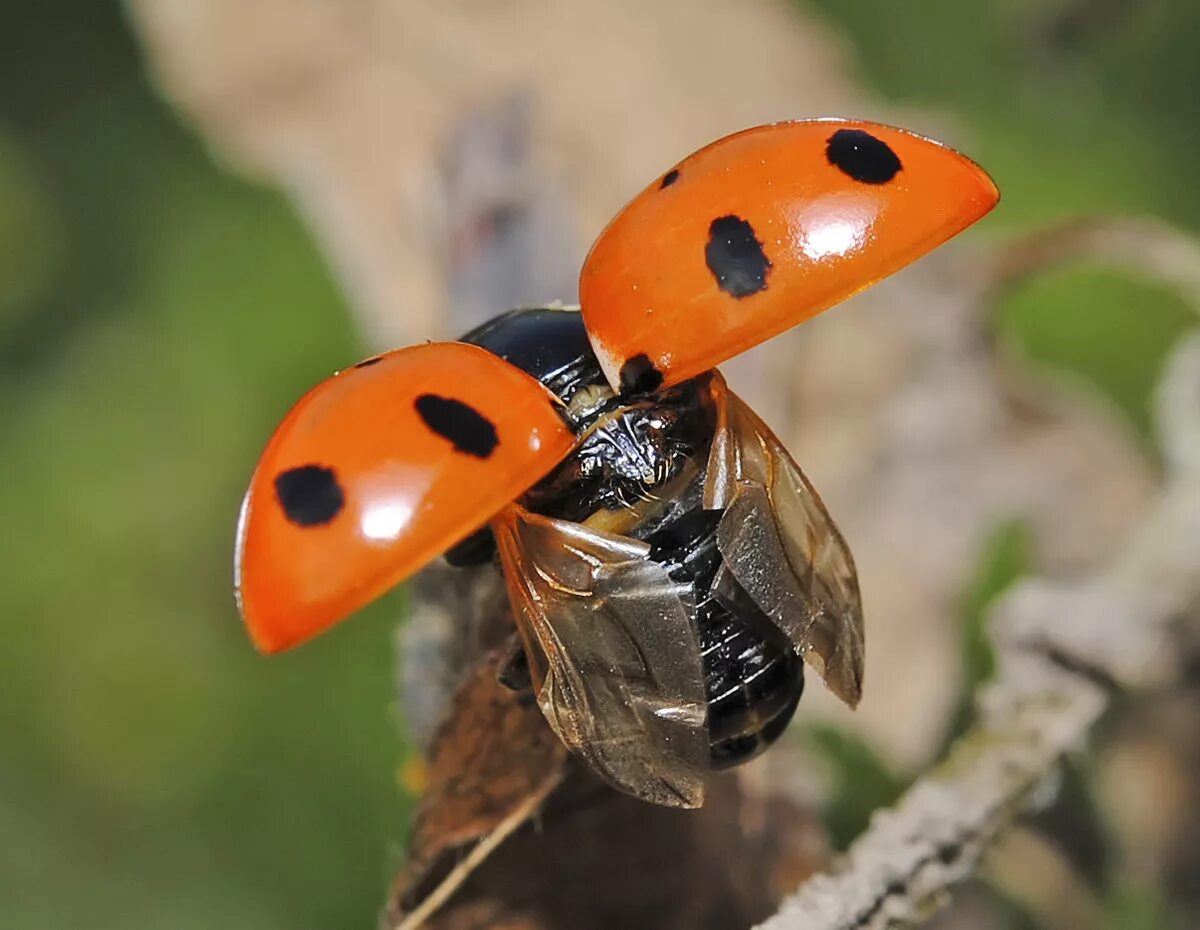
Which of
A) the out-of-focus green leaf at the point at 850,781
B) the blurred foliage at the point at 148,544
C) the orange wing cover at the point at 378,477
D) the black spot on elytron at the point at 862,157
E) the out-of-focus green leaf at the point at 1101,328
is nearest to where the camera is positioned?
the orange wing cover at the point at 378,477

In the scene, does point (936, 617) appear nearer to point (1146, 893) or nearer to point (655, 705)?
point (1146, 893)

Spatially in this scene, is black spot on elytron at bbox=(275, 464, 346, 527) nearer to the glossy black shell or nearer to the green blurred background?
the glossy black shell

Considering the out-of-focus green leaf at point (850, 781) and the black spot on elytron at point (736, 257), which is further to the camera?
the out-of-focus green leaf at point (850, 781)

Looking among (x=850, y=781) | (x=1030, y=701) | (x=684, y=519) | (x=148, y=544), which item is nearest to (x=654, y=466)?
(x=684, y=519)

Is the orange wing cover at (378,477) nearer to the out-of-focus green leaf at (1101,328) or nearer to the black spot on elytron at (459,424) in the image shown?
the black spot on elytron at (459,424)

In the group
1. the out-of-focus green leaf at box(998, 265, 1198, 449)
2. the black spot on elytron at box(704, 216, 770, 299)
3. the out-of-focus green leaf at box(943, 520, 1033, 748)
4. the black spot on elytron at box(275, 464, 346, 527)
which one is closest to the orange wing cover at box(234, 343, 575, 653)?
the black spot on elytron at box(275, 464, 346, 527)

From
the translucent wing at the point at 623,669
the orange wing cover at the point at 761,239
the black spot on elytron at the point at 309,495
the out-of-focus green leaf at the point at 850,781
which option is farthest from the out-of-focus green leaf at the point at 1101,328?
the black spot on elytron at the point at 309,495
